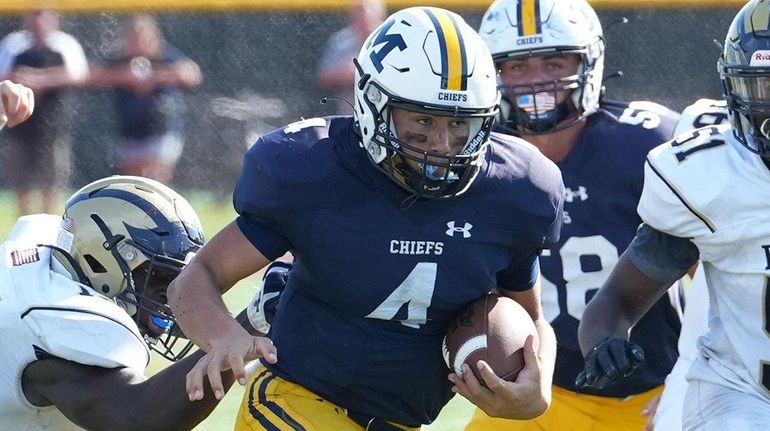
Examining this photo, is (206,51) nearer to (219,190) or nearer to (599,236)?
(219,190)

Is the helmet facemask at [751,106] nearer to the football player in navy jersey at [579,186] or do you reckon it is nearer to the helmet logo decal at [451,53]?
the helmet logo decal at [451,53]

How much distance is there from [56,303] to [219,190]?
20.0 ft

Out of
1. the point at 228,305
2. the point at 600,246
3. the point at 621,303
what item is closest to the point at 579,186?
the point at 600,246

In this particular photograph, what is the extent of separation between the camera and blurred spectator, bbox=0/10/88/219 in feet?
28.5

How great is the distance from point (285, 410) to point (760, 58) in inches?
55.8

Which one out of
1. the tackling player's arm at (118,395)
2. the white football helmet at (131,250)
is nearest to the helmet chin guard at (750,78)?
the tackling player's arm at (118,395)

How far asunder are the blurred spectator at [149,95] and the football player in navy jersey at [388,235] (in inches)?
229

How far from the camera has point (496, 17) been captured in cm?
493

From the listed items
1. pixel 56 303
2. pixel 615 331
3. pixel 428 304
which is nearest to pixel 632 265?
pixel 615 331

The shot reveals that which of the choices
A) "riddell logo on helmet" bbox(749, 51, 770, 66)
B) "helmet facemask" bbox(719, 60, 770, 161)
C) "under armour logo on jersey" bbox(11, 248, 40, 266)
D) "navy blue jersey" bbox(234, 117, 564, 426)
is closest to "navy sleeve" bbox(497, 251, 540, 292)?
"navy blue jersey" bbox(234, 117, 564, 426)

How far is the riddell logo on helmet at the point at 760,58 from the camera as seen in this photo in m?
3.41

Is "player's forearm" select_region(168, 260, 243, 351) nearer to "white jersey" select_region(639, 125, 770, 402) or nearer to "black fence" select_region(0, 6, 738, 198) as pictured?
"white jersey" select_region(639, 125, 770, 402)

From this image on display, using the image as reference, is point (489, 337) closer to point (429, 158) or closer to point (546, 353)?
point (546, 353)

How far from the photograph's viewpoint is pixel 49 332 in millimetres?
3584
